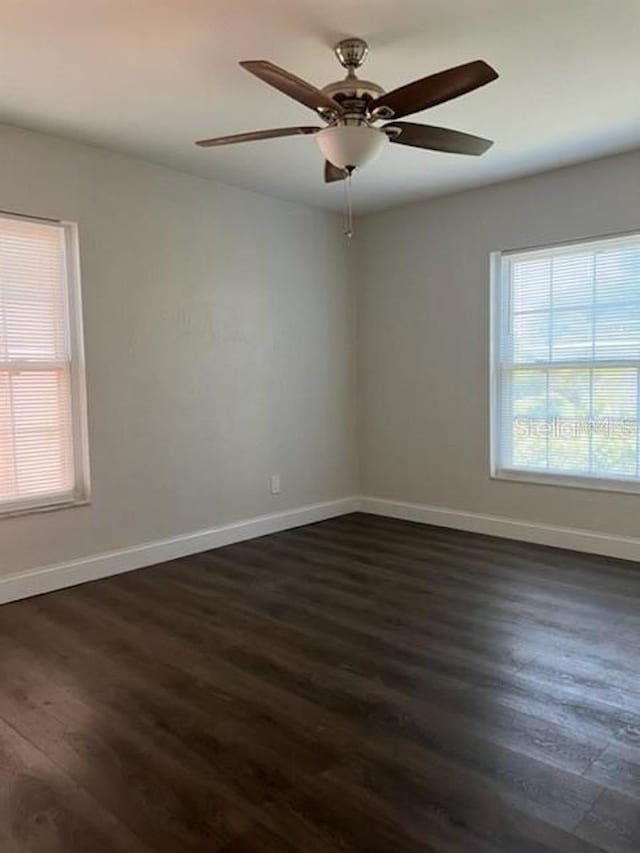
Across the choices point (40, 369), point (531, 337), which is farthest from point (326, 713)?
point (531, 337)

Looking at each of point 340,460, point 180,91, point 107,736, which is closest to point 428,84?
point 180,91

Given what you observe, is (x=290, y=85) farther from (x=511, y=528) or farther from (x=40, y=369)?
(x=511, y=528)

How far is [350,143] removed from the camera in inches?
91.0

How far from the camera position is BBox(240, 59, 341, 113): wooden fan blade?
6.39 ft

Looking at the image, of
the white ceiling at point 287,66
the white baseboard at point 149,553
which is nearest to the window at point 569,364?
the white ceiling at point 287,66

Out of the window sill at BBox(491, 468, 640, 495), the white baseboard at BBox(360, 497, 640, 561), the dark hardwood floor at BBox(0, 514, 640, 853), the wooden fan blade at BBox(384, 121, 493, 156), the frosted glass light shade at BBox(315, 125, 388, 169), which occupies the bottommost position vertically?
the dark hardwood floor at BBox(0, 514, 640, 853)

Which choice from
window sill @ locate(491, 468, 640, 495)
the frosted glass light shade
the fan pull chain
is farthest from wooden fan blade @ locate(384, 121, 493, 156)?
window sill @ locate(491, 468, 640, 495)

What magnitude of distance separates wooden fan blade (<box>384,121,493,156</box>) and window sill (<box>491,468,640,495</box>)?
7.91 ft

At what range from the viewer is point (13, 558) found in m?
3.38

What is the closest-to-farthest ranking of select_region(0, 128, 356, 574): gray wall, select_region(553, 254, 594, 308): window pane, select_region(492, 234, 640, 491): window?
select_region(0, 128, 356, 574): gray wall → select_region(492, 234, 640, 491): window → select_region(553, 254, 594, 308): window pane

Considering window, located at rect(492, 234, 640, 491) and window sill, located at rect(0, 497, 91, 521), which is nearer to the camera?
window sill, located at rect(0, 497, 91, 521)

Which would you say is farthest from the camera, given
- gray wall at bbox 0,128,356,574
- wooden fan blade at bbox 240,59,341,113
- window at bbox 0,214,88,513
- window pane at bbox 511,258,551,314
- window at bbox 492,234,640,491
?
window pane at bbox 511,258,551,314

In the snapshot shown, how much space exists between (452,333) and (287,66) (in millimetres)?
2561

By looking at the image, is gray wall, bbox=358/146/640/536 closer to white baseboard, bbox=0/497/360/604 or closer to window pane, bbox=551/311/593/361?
window pane, bbox=551/311/593/361
